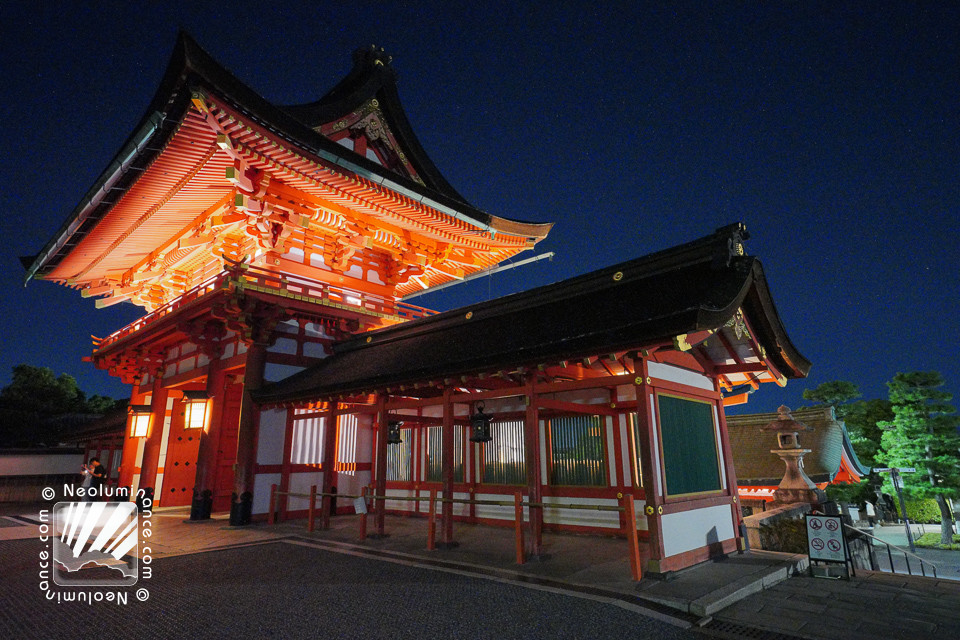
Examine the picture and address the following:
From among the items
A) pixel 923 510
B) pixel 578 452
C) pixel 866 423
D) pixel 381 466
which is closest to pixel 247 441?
pixel 381 466

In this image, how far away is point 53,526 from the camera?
451 inches

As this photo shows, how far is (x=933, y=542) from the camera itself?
72.5ft

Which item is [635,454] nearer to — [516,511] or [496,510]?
[516,511]

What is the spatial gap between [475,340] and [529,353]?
2.00 meters

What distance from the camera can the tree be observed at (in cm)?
2253

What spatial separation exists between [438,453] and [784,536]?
7.23 metres

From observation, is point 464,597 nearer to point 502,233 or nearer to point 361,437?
point 361,437

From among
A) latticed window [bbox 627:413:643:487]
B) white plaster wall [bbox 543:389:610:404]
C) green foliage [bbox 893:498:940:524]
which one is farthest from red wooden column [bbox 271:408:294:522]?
green foliage [bbox 893:498:940:524]

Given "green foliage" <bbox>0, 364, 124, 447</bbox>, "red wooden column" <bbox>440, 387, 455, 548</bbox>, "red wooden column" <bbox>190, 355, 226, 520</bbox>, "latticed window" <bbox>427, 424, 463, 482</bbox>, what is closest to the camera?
"red wooden column" <bbox>440, 387, 455, 548</bbox>

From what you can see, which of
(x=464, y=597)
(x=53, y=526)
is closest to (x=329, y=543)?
(x=464, y=597)

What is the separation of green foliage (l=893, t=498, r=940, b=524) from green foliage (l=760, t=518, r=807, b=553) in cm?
2399

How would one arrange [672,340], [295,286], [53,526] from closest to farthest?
[672,340] < [53,526] < [295,286]

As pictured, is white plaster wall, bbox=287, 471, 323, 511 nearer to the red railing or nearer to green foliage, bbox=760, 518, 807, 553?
the red railing

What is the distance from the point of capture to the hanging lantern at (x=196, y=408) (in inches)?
485
